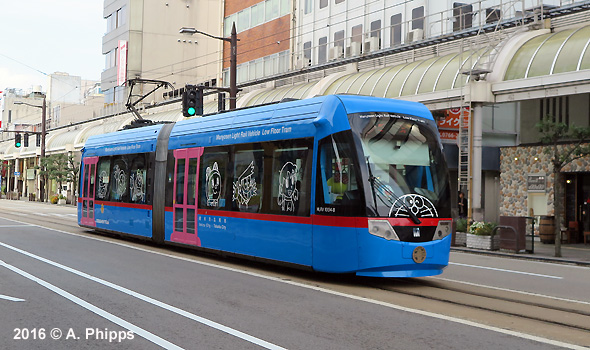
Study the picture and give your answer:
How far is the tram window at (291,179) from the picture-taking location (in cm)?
1224

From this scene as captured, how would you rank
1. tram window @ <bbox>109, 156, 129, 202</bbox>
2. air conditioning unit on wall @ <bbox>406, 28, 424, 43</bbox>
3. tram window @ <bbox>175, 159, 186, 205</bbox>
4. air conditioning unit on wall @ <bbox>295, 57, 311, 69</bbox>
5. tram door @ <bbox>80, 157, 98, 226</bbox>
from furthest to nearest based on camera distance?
1. air conditioning unit on wall @ <bbox>295, 57, 311, 69</bbox>
2. air conditioning unit on wall @ <bbox>406, 28, 424, 43</bbox>
3. tram door @ <bbox>80, 157, 98, 226</bbox>
4. tram window @ <bbox>109, 156, 129, 202</bbox>
5. tram window @ <bbox>175, 159, 186, 205</bbox>

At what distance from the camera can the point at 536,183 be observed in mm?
27359

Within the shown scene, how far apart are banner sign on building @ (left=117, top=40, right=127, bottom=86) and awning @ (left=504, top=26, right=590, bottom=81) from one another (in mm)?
49706

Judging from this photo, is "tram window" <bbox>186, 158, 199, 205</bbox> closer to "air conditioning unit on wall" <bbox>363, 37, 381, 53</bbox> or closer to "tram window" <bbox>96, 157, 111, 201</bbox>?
"tram window" <bbox>96, 157, 111, 201</bbox>

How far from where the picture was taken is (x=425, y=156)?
1203 cm

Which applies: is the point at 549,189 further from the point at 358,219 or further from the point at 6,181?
the point at 6,181

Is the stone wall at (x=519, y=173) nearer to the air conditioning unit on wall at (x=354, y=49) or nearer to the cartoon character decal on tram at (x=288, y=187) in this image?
the air conditioning unit on wall at (x=354, y=49)

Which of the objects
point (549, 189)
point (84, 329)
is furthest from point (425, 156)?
point (549, 189)

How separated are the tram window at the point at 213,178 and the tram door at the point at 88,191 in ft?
26.9

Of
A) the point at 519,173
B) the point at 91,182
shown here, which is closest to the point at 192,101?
the point at 91,182

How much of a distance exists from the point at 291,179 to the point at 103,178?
10.9 m

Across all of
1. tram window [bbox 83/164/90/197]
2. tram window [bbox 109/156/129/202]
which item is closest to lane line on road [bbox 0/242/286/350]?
tram window [bbox 109/156/129/202]

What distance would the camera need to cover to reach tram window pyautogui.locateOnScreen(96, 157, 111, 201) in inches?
848

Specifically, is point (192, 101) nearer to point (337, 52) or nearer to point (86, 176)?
point (86, 176)
